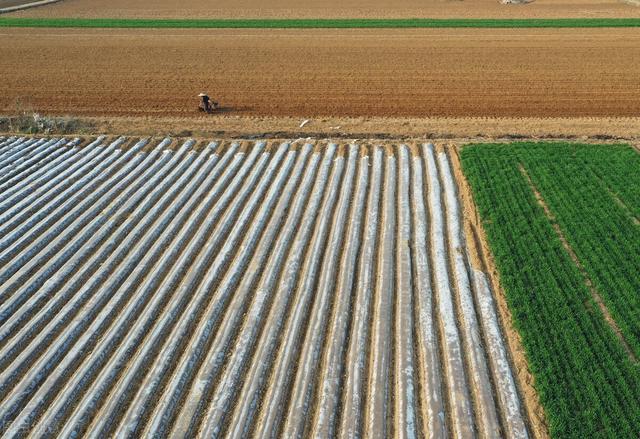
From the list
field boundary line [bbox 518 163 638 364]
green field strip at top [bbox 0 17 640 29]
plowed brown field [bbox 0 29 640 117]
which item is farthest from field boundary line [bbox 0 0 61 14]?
field boundary line [bbox 518 163 638 364]

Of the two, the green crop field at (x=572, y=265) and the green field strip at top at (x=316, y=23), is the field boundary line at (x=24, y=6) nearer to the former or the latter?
the green field strip at top at (x=316, y=23)

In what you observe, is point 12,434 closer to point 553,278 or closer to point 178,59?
point 553,278

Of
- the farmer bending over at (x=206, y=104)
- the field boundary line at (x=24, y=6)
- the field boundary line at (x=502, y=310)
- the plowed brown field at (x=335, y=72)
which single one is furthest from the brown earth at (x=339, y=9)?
the field boundary line at (x=502, y=310)

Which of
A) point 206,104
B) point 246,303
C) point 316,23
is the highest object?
point 316,23

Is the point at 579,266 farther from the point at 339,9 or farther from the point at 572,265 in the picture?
the point at 339,9

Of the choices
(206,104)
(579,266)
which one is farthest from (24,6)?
(579,266)

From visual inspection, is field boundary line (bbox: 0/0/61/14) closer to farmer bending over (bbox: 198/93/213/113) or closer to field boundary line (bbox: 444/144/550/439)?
A: farmer bending over (bbox: 198/93/213/113)
